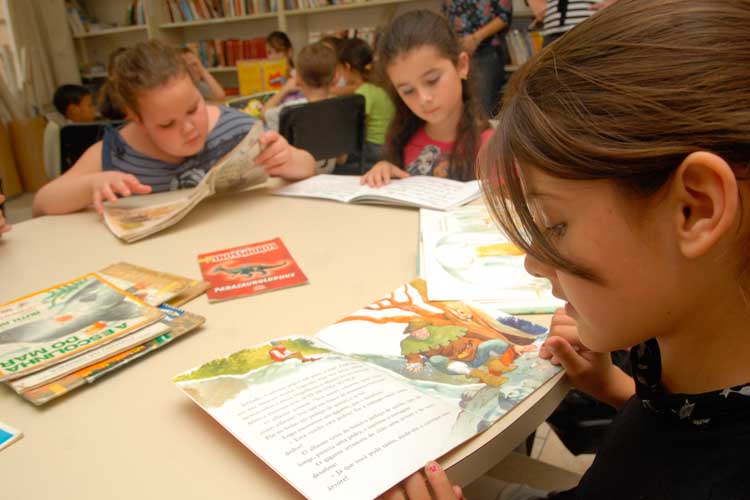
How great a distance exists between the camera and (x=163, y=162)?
150cm

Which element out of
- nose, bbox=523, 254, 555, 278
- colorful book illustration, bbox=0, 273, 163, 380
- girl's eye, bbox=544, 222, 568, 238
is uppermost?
girl's eye, bbox=544, 222, 568, 238

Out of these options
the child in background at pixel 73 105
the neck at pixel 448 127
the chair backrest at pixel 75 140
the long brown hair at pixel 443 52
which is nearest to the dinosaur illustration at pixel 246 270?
the long brown hair at pixel 443 52

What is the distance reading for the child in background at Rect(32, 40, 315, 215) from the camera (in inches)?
51.6

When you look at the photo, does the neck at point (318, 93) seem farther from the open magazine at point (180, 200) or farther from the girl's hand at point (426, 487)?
the girl's hand at point (426, 487)

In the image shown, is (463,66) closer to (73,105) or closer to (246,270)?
(246,270)

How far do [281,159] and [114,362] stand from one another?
886mm

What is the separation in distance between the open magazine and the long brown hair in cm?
56

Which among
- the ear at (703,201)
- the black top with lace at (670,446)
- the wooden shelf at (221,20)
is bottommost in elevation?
the black top with lace at (670,446)

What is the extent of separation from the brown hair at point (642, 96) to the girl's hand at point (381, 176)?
3.07ft

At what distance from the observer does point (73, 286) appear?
847 millimetres

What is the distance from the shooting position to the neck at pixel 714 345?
0.44 metres

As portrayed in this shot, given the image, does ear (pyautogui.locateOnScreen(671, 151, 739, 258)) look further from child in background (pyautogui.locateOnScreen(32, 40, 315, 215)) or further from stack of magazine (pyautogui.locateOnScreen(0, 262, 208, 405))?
child in background (pyautogui.locateOnScreen(32, 40, 315, 215))

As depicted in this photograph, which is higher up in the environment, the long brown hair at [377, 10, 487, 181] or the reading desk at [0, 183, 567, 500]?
the long brown hair at [377, 10, 487, 181]

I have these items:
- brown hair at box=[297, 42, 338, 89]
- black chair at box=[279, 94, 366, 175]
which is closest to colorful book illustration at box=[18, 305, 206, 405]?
black chair at box=[279, 94, 366, 175]
